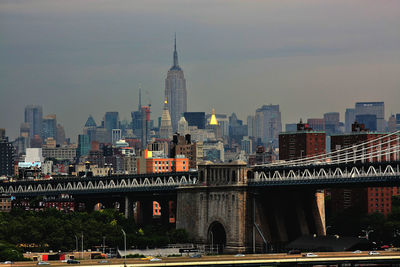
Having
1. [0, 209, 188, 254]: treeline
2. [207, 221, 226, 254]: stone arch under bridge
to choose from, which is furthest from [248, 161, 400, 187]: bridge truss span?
[0, 209, 188, 254]: treeline

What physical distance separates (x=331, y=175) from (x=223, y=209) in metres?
18.6

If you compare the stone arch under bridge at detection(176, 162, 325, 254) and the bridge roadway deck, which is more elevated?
the stone arch under bridge at detection(176, 162, 325, 254)

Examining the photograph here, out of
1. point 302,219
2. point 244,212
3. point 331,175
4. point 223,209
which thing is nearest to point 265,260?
point 331,175

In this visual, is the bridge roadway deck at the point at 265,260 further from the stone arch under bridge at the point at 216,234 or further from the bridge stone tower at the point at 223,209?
the stone arch under bridge at the point at 216,234

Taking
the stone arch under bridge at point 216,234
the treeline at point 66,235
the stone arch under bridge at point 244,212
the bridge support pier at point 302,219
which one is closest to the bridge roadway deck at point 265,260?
the treeline at point 66,235

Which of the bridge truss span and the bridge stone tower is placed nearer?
the bridge truss span

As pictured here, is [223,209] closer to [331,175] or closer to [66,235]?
[331,175]

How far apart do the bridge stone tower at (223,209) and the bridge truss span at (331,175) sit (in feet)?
9.92

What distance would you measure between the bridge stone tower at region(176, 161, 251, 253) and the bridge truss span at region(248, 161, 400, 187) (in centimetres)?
302

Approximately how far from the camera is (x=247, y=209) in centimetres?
19038

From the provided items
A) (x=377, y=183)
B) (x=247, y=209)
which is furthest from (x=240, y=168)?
(x=377, y=183)

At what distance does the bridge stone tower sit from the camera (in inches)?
7451

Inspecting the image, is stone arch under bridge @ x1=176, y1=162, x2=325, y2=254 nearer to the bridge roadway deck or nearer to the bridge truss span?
the bridge truss span

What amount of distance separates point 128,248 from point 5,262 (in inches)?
1446
